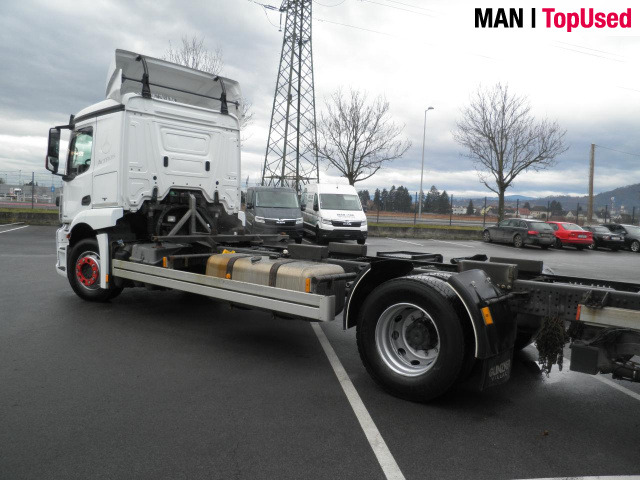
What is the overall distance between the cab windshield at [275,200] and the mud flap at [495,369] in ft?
50.4

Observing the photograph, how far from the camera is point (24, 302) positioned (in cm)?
764

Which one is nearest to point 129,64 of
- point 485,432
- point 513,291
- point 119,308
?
point 119,308

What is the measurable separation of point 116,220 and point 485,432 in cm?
568

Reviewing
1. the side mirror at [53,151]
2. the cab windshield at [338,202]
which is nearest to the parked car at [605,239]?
the cab windshield at [338,202]

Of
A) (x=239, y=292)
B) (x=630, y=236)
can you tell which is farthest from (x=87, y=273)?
(x=630, y=236)

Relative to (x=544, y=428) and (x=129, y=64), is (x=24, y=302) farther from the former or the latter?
(x=544, y=428)

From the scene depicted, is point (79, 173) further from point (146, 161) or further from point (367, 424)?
point (367, 424)

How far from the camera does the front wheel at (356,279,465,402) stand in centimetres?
389

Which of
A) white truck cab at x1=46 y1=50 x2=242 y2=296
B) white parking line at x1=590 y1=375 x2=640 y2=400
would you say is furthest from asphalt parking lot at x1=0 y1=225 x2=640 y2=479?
white truck cab at x1=46 y1=50 x2=242 y2=296

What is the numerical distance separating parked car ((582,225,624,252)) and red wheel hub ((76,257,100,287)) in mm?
26173

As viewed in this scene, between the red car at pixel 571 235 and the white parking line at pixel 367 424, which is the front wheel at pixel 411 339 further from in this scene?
the red car at pixel 571 235

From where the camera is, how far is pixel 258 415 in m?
3.80

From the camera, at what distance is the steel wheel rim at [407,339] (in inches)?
167

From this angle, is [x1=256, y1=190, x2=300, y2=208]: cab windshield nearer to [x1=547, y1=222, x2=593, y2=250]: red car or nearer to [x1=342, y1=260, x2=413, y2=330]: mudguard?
[x1=342, y1=260, x2=413, y2=330]: mudguard
